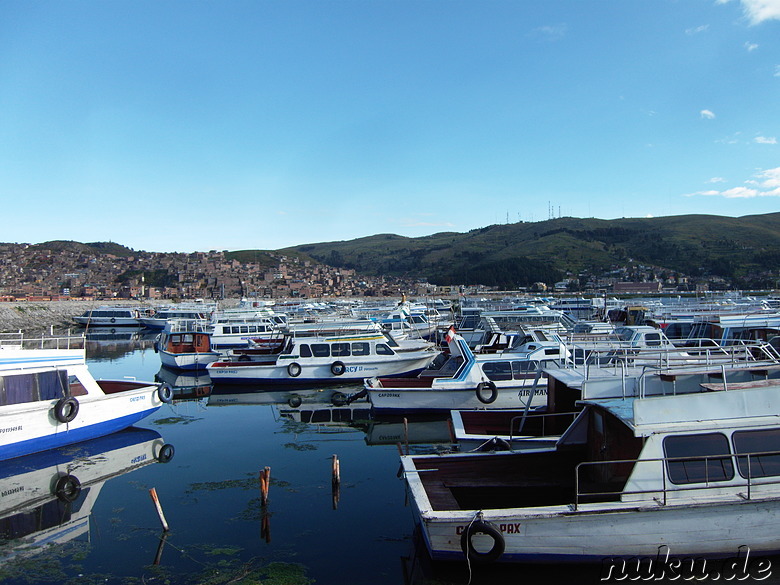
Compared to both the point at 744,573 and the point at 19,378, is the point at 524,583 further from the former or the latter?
the point at 19,378

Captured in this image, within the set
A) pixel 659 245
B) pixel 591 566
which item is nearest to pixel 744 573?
pixel 591 566

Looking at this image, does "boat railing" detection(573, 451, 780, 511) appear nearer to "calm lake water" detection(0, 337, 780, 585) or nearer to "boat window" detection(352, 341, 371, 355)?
"calm lake water" detection(0, 337, 780, 585)

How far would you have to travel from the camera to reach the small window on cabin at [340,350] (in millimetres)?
28500

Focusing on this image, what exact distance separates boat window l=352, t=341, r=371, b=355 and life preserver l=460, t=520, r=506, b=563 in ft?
64.5

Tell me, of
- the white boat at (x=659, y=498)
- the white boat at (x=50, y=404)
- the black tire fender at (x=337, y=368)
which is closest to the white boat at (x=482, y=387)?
the black tire fender at (x=337, y=368)

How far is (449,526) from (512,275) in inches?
6280

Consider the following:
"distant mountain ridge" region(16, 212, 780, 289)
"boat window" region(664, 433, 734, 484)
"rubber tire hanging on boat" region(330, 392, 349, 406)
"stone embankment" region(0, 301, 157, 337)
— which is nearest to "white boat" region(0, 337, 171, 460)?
"rubber tire hanging on boat" region(330, 392, 349, 406)

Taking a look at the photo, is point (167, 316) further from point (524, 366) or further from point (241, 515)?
point (241, 515)

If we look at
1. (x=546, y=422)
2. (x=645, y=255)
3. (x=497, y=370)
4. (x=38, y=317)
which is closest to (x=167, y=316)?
(x=38, y=317)

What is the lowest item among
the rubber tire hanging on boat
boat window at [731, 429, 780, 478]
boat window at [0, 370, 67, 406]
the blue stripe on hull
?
the rubber tire hanging on boat

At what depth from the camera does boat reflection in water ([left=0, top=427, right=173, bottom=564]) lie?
11.8m

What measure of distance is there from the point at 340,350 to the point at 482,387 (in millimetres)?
10176

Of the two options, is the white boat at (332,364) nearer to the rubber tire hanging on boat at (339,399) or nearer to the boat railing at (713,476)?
the rubber tire hanging on boat at (339,399)

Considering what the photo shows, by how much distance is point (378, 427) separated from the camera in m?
20.8
